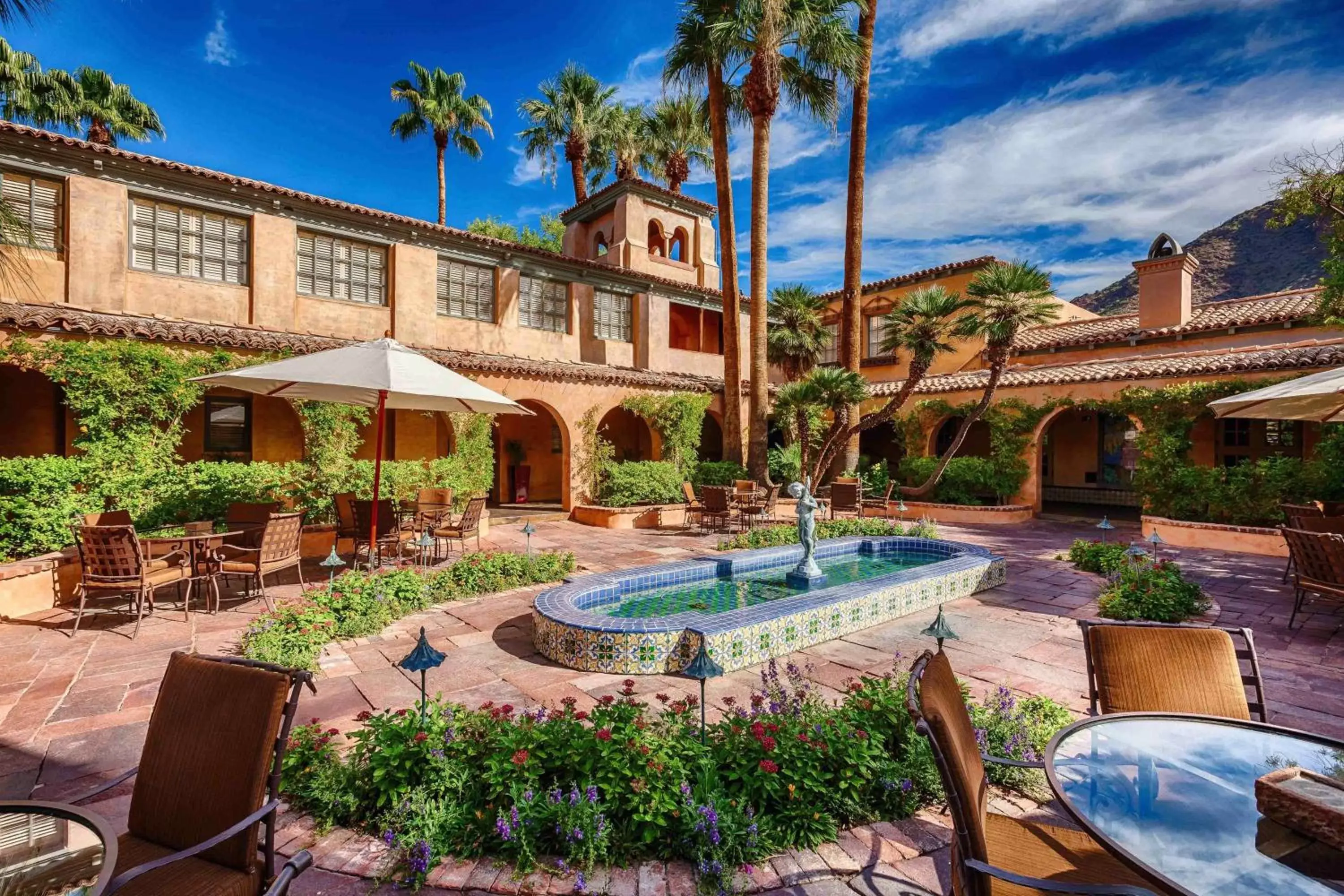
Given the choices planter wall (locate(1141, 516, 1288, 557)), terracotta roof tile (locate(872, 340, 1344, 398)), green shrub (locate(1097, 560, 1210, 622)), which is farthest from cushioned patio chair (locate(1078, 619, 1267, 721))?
terracotta roof tile (locate(872, 340, 1344, 398))

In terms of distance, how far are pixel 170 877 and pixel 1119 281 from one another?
55389 mm

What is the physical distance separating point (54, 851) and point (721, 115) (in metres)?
17.2

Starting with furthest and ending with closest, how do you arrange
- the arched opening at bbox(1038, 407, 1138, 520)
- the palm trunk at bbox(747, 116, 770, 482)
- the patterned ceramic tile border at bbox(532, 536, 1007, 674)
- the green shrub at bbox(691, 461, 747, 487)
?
the arched opening at bbox(1038, 407, 1138, 520)
the green shrub at bbox(691, 461, 747, 487)
the palm trunk at bbox(747, 116, 770, 482)
the patterned ceramic tile border at bbox(532, 536, 1007, 674)

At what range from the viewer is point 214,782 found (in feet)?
6.71

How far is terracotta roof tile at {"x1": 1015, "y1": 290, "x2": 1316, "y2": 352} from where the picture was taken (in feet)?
50.1

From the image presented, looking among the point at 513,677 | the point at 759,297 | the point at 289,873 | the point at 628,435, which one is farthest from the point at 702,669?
the point at 628,435

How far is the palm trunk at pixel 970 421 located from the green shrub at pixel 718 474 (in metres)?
4.71

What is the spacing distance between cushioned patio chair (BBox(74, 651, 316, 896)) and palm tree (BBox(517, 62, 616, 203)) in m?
23.6

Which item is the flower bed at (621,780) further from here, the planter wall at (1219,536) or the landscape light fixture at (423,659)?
the planter wall at (1219,536)

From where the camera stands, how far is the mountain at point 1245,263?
37125 mm

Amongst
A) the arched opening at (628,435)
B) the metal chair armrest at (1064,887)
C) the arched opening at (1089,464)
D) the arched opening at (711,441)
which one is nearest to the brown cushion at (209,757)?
the metal chair armrest at (1064,887)

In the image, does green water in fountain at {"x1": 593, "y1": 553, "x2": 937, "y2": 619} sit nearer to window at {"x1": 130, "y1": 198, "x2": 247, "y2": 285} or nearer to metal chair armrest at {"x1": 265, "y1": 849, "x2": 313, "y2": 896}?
metal chair armrest at {"x1": 265, "y1": 849, "x2": 313, "y2": 896}

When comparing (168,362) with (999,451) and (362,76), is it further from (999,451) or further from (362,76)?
(999,451)

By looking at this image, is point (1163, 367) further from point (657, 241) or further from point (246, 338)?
point (246, 338)
